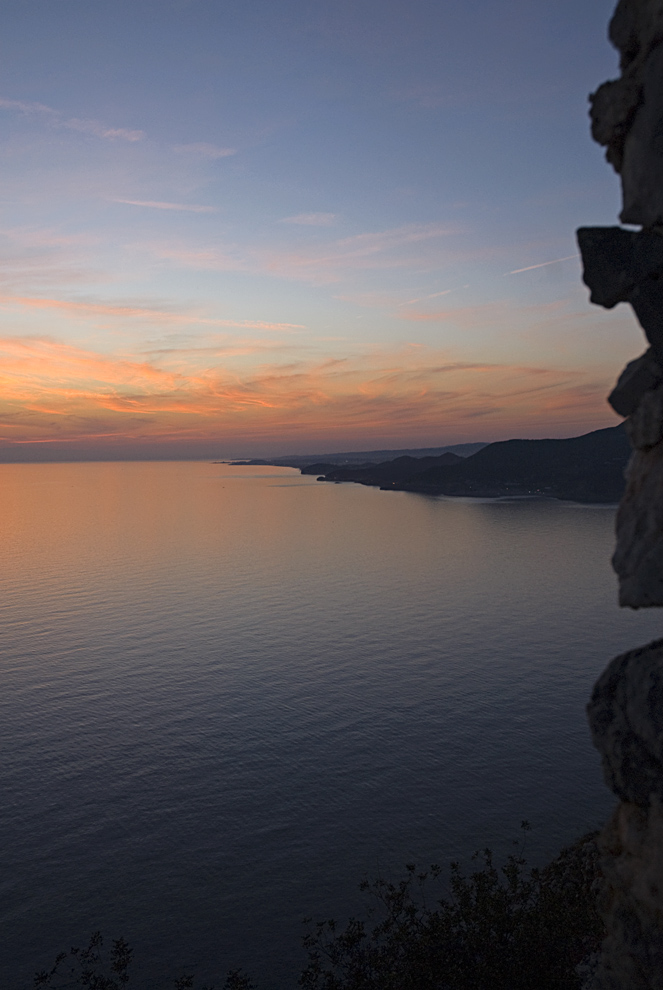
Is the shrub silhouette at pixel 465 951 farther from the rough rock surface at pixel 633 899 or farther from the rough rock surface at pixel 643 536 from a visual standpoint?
the rough rock surface at pixel 643 536

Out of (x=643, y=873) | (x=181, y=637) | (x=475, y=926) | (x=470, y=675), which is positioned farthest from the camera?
(x=181, y=637)

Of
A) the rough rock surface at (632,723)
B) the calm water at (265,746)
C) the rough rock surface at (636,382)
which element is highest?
the rough rock surface at (636,382)

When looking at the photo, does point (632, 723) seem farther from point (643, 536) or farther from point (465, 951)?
point (465, 951)

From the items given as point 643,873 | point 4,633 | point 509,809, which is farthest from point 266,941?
point 4,633

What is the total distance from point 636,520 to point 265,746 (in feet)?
150

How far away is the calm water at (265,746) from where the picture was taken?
34.3 meters

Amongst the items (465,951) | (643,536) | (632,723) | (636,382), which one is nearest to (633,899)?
(632,723)

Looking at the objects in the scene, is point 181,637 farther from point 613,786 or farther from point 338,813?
point 613,786

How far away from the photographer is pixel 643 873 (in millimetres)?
11766

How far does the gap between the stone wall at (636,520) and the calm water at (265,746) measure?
928 inches

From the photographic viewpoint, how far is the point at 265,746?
5112 centimetres

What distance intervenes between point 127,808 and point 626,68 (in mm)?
47389

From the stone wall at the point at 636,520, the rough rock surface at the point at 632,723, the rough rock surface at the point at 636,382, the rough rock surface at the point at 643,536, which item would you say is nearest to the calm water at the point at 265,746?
the stone wall at the point at 636,520

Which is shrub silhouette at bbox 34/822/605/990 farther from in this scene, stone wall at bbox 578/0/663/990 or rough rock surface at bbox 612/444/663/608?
rough rock surface at bbox 612/444/663/608
